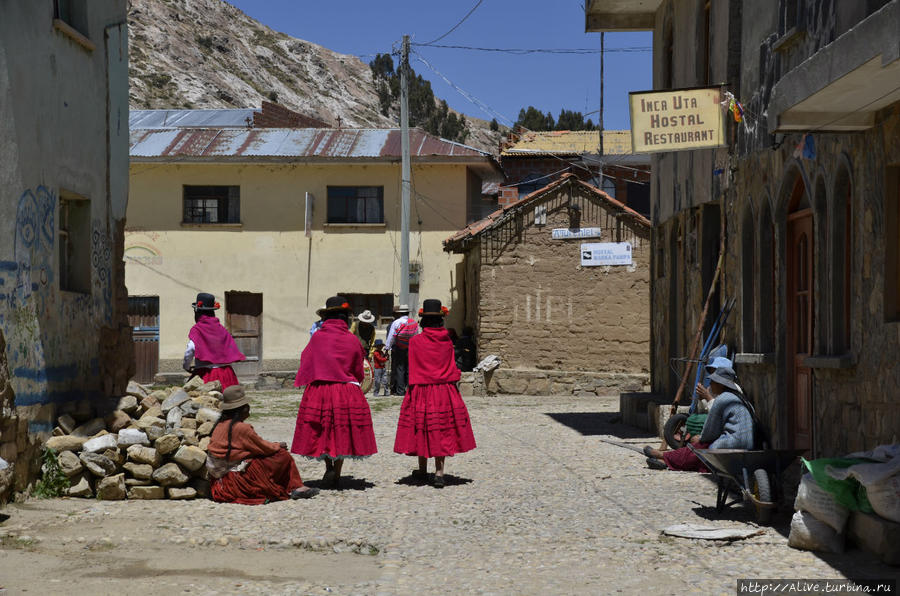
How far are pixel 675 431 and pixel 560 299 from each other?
38.7ft

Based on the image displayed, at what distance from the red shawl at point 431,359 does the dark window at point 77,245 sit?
10.5 ft

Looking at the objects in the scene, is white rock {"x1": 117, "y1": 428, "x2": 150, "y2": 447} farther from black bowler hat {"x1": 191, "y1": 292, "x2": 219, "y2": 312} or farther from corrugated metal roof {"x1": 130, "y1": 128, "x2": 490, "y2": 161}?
corrugated metal roof {"x1": 130, "y1": 128, "x2": 490, "y2": 161}

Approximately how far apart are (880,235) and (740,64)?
4.66 m

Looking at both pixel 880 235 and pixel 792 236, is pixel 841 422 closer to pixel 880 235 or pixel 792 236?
pixel 880 235

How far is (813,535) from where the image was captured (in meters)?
6.77

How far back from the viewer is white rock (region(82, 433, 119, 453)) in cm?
930

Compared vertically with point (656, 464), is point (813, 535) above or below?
above

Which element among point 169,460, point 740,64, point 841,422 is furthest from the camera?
point 740,64

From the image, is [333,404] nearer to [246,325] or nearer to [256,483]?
[256,483]

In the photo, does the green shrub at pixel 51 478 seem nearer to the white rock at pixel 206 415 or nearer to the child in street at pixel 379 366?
the white rock at pixel 206 415

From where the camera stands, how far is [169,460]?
31.0 feet

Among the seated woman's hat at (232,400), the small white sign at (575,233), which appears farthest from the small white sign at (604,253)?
the seated woman's hat at (232,400)

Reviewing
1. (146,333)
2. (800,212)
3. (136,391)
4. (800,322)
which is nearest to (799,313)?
(800,322)

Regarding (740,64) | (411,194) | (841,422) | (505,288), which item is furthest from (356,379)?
(411,194)
